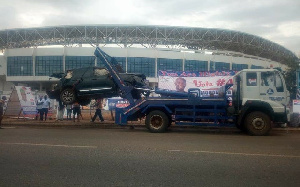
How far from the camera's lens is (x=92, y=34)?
5319cm

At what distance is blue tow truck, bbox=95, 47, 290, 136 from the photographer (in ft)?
34.8

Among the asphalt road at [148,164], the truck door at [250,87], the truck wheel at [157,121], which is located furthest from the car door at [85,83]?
the truck door at [250,87]

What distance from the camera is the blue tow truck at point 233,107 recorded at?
418 inches

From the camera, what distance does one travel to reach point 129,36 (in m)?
52.6

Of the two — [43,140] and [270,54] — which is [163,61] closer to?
Answer: [270,54]

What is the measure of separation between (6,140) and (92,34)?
152ft

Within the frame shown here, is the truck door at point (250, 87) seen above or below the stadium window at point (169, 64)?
below

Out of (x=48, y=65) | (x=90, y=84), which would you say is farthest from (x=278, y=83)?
(x=48, y=65)

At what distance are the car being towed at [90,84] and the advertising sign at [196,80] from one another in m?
4.45

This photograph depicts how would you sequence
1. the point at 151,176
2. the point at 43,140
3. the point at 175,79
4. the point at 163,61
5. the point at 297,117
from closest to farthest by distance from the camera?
the point at 151,176 → the point at 43,140 → the point at 297,117 → the point at 175,79 → the point at 163,61

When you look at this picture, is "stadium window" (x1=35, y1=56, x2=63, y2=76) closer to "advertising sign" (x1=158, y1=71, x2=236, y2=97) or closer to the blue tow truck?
"advertising sign" (x1=158, y1=71, x2=236, y2=97)

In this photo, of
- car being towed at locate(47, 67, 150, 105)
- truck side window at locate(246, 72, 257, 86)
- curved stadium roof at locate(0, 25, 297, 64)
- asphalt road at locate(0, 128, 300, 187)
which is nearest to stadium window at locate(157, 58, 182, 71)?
curved stadium roof at locate(0, 25, 297, 64)

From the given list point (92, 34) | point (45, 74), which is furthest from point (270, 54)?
point (45, 74)

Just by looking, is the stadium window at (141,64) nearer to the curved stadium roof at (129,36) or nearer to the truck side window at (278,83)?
the curved stadium roof at (129,36)
